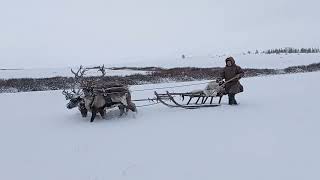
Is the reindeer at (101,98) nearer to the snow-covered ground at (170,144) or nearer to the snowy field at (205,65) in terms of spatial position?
the snow-covered ground at (170,144)

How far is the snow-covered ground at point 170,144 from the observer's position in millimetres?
6730

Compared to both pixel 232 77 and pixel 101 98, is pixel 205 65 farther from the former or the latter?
pixel 101 98

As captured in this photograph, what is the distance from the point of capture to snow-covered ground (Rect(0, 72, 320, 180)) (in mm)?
6730

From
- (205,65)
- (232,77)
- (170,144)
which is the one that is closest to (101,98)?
(170,144)

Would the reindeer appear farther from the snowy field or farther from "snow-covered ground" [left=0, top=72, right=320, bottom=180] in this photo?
the snowy field

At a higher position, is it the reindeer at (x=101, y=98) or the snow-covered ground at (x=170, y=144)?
the reindeer at (x=101, y=98)

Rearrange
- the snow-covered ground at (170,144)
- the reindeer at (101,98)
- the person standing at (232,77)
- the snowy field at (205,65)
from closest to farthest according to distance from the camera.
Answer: the snow-covered ground at (170,144)
the reindeer at (101,98)
the person standing at (232,77)
the snowy field at (205,65)

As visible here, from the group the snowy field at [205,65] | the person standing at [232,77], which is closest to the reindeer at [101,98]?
the person standing at [232,77]

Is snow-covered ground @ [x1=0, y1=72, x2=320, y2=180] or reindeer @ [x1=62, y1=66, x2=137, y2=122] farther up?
reindeer @ [x1=62, y1=66, x2=137, y2=122]

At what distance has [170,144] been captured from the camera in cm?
850

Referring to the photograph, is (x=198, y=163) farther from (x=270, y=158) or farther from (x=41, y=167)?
(x=41, y=167)

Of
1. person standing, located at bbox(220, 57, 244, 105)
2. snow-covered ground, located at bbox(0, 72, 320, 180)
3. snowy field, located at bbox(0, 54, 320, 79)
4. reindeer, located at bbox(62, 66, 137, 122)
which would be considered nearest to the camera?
snow-covered ground, located at bbox(0, 72, 320, 180)

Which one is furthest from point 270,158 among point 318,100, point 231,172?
point 318,100

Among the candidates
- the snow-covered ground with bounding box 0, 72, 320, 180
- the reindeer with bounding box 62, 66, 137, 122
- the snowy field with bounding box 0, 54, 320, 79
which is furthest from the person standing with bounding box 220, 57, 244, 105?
the snowy field with bounding box 0, 54, 320, 79
